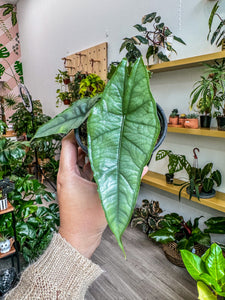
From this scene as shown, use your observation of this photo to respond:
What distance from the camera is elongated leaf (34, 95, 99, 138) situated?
0.41 metres

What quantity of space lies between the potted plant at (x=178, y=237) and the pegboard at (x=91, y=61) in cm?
188

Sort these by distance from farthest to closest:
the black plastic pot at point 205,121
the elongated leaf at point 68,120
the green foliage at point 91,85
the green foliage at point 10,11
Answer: the green foliage at point 10,11
the green foliage at point 91,85
the black plastic pot at point 205,121
the elongated leaf at point 68,120

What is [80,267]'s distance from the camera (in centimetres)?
47

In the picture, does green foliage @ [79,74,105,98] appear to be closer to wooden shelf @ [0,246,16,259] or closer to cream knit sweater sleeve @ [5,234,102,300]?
wooden shelf @ [0,246,16,259]

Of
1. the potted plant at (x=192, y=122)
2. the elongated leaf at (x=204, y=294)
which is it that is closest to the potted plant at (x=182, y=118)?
the potted plant at (x=192, y=122)

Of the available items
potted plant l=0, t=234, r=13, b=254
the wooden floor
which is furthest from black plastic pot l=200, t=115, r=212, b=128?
potted plant l=0, t=234, r=13, b=254

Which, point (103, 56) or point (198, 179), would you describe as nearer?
point (198, 179)

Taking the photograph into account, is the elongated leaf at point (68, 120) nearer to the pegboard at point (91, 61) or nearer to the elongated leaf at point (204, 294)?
the elongated leaf at point (204, 294)

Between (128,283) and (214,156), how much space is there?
1.20 meters

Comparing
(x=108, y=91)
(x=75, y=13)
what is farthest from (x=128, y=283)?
(x=75, y=13)

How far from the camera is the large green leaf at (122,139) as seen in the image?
281 millimetres

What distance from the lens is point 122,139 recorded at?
12.8 inches

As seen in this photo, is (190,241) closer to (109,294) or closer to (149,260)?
(149,260)

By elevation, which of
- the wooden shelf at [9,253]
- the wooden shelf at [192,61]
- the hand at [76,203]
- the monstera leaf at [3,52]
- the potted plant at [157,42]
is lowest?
the wooden shelf at [9,253]
